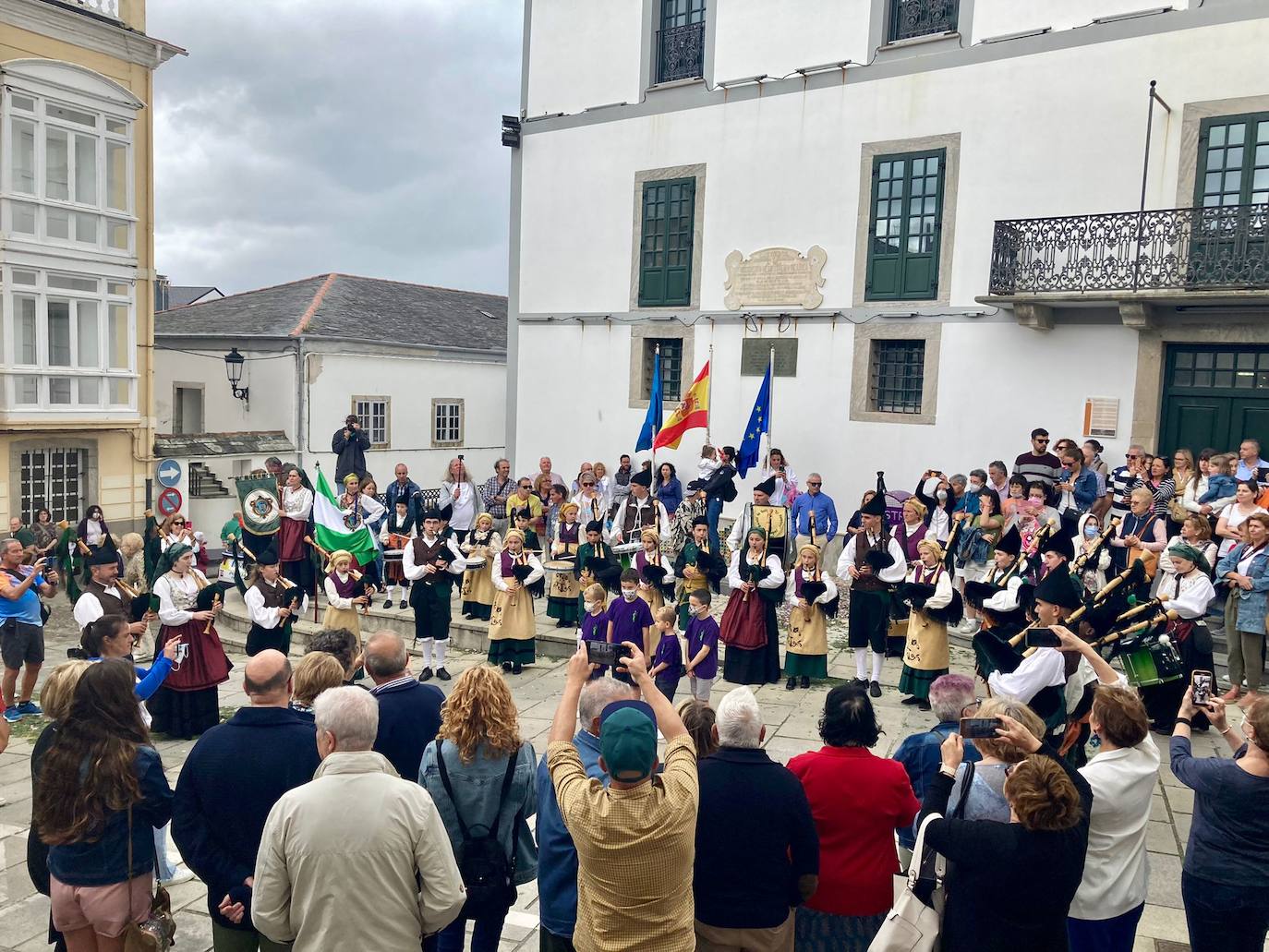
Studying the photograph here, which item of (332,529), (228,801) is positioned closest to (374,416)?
(332,529)

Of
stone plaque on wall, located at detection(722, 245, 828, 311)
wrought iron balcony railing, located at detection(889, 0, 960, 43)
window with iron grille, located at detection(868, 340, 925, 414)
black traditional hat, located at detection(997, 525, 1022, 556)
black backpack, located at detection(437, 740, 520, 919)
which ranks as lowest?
black backpack, located at detection(437, 740, 520, 919)

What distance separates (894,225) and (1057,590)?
965 centimetres

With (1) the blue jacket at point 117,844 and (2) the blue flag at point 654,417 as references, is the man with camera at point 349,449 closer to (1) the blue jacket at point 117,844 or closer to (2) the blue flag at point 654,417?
(2) the blue flag at point 654,417

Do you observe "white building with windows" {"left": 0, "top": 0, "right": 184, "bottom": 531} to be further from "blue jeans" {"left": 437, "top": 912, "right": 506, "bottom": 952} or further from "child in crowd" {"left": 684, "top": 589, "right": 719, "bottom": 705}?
"blue jeans" {"left": 437, "top": 912, "right": 506, "bottom": 952}

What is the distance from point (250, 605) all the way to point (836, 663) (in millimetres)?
6448

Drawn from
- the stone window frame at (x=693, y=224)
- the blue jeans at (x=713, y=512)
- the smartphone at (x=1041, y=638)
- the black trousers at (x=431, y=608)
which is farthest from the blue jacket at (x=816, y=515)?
the smartphone at (x=1041, y=638)

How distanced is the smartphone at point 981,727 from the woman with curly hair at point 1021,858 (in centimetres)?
2

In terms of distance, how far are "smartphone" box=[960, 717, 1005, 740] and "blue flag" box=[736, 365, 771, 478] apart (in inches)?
441

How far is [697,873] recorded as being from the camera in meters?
3.60

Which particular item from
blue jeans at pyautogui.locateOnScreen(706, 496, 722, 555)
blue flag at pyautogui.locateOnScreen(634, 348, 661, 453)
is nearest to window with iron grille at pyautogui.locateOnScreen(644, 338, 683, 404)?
blue flag at pyautogui.locateOnScreen(634, 348, 661, 453)

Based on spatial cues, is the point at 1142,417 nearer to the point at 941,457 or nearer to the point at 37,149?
the point at 941,457

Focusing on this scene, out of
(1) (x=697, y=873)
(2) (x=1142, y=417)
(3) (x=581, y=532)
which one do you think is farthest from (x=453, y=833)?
(2) (x=1142, y=417)

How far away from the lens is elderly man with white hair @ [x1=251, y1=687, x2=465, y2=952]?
10.9 feet

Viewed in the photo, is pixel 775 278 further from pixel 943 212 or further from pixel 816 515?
pixel 816 515
